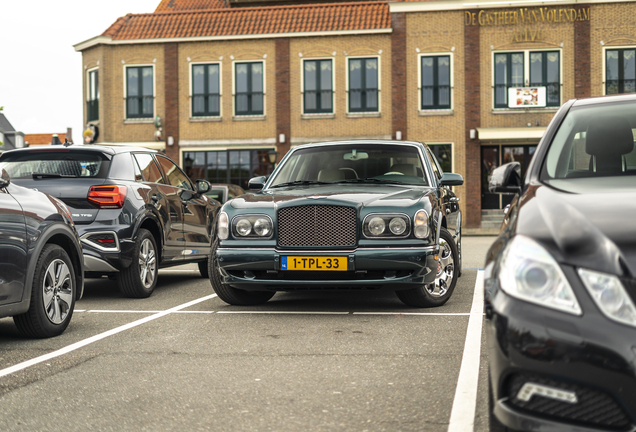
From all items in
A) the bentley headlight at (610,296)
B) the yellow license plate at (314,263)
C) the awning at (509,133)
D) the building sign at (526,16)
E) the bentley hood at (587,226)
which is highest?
the building sign at (526,16)

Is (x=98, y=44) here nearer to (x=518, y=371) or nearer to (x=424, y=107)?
(x=424, y=107)

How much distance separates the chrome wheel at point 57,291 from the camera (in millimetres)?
5633

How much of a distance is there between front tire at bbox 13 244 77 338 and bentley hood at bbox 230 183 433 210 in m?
1.52

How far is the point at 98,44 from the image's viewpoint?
31.2m

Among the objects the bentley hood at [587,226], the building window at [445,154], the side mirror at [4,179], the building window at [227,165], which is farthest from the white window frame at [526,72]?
the bentley hood at [587,226]

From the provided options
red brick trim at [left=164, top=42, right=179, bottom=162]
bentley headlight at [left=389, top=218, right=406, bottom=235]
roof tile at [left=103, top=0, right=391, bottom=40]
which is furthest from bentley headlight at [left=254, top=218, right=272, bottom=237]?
red brick trim at [left=164, top=42, right=179, bottom=162]

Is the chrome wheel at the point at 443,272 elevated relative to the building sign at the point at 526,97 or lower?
lower

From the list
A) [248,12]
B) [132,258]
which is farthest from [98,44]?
[132,258]

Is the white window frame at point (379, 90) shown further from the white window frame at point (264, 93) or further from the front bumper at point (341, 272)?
the front bumper at point (341, 272)

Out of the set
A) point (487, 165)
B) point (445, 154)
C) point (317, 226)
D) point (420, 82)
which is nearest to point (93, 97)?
point (420, 82)

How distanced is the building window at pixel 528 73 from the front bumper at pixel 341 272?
23807 millimetres

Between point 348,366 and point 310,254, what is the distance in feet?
5.98

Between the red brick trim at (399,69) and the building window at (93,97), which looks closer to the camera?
the red brick trim at (399,69)

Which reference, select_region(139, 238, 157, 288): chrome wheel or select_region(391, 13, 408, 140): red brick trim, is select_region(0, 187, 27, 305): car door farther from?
select_region(391, 13, 408, 140): red brick trim
